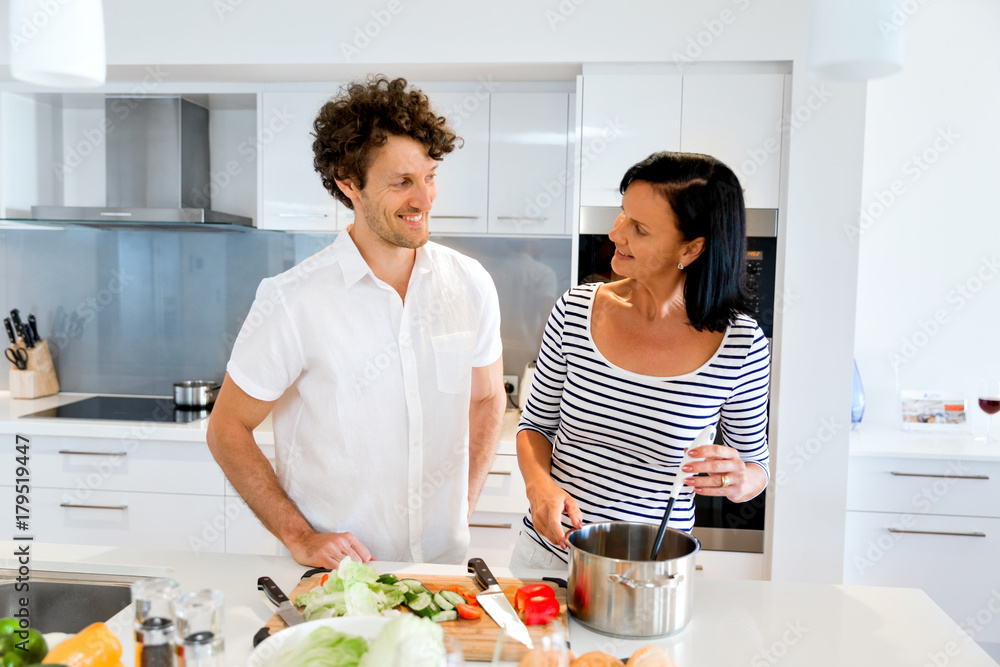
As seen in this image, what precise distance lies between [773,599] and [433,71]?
2035 millimetres

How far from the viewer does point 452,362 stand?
157cm

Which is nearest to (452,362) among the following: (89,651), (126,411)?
(89,651)

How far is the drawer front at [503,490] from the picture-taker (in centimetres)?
254

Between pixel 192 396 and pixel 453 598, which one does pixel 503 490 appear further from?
pixel 453 598

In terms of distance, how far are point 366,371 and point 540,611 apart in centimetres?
61

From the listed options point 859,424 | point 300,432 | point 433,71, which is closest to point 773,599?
point 300,432

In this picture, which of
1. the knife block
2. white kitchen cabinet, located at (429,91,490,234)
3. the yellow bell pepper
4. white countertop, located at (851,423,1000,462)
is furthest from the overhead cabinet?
the knife block

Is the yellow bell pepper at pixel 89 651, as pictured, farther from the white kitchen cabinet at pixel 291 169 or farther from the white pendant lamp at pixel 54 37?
the white kitchen cabinet at pixel 291 169

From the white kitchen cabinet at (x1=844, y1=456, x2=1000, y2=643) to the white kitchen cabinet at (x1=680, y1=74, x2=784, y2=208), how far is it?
38.1 inches

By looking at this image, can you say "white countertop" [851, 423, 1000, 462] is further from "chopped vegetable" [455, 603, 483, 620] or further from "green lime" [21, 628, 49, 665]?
"green lime" [21, 628, 49, 665]

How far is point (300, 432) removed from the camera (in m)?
1.53

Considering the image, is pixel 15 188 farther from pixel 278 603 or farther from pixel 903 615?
pixel 903 615

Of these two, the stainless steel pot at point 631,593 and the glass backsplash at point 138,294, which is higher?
the glass backsplash at point 138,294

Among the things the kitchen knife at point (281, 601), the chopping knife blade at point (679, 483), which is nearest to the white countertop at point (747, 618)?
the kitchen knife at point (281, 601)
